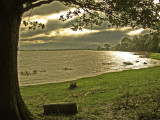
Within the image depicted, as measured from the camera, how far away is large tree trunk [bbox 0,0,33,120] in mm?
6688

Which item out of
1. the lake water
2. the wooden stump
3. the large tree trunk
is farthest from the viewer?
the lake water

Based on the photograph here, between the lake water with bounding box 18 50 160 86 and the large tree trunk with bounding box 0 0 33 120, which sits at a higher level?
the large tree trunk with bounding box 0 0 33 120

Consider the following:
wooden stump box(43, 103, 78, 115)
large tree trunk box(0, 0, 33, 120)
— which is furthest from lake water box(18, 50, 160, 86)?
large tree trunk box(0, 0, 33, 120)

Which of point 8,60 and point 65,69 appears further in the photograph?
point 65,69

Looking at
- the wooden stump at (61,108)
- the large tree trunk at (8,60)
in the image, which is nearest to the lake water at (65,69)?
the wooden stump at (61,108)

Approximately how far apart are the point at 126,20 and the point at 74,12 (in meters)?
3.40

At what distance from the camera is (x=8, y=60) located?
269 inches

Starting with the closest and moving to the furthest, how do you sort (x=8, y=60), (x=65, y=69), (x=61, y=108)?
(x=8, y=60), (x=61, y=108), (x=65, y=69)

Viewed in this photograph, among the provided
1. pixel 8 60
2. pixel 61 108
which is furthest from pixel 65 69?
pixel 8 60

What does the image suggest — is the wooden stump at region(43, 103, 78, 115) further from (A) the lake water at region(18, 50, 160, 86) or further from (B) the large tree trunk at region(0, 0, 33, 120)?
(A) the lake water at region(18, 50, 160, 86)

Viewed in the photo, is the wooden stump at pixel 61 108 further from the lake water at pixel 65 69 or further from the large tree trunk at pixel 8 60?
the lake water at pixel 65 69

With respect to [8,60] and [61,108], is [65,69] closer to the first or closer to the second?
[61,108]

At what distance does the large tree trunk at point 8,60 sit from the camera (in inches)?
263

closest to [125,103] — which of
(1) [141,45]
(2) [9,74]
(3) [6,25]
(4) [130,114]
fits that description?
(4) [130,114]
